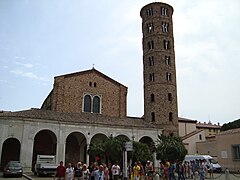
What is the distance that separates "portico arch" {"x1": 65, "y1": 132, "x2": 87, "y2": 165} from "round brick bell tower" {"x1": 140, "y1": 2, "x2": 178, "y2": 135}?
373 inches

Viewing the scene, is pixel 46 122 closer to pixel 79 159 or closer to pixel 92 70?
pixel 79 159

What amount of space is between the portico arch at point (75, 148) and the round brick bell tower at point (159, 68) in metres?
9.48

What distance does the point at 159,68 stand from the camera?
37188mm

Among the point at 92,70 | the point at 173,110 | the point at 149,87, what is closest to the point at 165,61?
the point at 149,87

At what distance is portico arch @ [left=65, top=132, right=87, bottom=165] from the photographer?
32.3 m

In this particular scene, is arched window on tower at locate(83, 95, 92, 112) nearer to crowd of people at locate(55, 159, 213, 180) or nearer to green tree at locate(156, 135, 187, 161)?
green tree at locate(156, 135, 187, 161)

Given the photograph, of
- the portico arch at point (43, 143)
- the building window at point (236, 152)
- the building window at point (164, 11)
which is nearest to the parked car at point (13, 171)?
the portico arch at point (43, 143)

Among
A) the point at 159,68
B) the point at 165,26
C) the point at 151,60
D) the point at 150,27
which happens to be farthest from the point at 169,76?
the point at 150,27

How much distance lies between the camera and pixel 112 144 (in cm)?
2414

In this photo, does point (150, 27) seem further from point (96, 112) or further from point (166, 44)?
point (96, 112)

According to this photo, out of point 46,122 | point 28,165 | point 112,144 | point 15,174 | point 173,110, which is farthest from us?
point 173,110

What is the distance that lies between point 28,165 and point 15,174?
11.8ft

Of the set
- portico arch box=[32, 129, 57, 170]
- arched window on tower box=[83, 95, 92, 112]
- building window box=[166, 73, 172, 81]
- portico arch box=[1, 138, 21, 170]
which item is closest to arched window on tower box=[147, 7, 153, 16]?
building window box=[166, 73, 172, 81]

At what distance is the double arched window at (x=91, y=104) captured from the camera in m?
35.6
